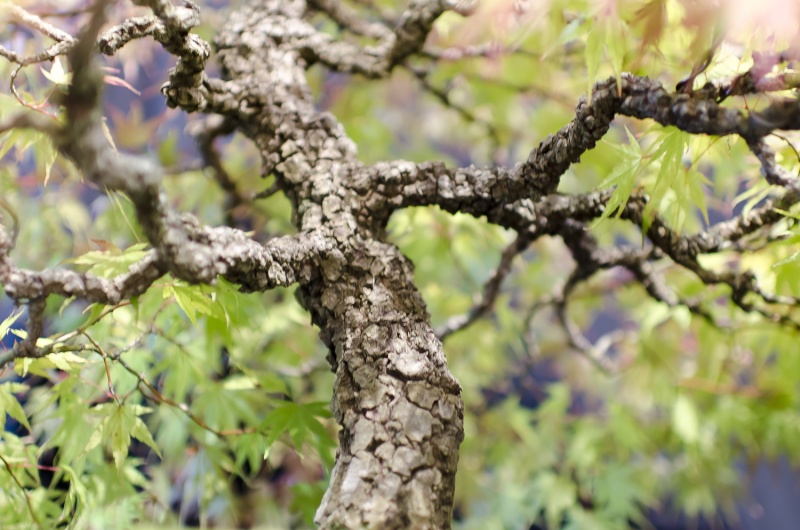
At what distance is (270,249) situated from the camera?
0.52 metres

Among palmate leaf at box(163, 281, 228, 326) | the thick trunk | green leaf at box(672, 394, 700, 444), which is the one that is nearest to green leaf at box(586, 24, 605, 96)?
the thick trunk

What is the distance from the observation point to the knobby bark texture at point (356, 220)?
Answer: 1.38 ft

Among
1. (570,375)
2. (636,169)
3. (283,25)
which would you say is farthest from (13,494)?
(570,375)

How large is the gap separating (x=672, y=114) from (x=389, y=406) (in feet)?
1.15

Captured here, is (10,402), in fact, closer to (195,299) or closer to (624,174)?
(195,299)

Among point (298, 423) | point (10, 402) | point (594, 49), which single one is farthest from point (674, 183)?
point (10, 402)

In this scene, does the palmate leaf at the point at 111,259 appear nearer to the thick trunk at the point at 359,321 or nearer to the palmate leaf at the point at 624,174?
the thick trunk at the point at 359,321

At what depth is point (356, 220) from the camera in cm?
61

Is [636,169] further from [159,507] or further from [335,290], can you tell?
[159,507]

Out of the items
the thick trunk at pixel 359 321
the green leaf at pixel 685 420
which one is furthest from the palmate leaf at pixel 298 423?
the green leaf at pixel 685 420

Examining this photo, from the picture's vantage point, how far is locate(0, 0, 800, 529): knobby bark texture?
420mm

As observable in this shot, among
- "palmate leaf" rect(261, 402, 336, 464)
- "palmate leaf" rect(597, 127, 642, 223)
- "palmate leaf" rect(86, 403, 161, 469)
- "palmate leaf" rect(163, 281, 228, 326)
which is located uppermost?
"palmate leaf" rect(597, 127, 642, 223)

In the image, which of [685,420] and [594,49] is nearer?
[594,49]

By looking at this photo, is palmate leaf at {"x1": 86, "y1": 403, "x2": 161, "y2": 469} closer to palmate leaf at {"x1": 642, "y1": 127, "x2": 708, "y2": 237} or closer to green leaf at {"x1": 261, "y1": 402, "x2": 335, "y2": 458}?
green leaf at {"x1": 261, "y1": 402, "x2": 335, "y2": 458}
